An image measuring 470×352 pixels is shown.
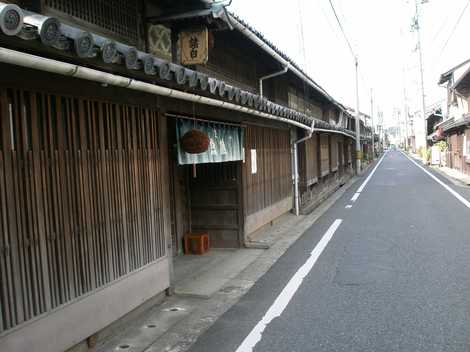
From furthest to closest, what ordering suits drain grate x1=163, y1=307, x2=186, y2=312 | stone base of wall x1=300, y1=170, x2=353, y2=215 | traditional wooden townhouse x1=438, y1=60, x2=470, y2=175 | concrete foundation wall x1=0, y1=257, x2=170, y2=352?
traditional wooden townhouse x1=438, y1=60, x2=470, y2=175 < stone base of wall x1=300, y1=170, x2=353, y2=215 < drain grate x1=163, y1=307, x2=186, y2=312 < concrete foundation wall x1=0, y1=257, x2=170, y2=352

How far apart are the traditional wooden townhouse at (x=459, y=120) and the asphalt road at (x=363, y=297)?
788 inches

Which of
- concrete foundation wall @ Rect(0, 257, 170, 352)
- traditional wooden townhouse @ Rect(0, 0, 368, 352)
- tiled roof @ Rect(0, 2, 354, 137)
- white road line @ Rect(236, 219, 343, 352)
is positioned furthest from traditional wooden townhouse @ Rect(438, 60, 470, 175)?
concrete foundation wall @ Rect(0, 257, 170, 352)

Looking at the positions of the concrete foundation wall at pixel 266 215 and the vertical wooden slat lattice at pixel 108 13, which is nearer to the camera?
the vertical wooden slat lattice at pixel 108 13

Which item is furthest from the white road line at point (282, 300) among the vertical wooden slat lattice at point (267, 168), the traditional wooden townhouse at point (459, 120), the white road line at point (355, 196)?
the traditional wooden townhouse at point (459, 120)

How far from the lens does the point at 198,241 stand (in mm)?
11148

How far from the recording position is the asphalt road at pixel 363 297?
562 cm

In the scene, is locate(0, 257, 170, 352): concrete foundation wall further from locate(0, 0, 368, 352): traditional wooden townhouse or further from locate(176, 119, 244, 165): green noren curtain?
A: locate(176, 119, 244, 165): green noren curtain

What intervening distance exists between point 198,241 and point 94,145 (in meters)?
5.74

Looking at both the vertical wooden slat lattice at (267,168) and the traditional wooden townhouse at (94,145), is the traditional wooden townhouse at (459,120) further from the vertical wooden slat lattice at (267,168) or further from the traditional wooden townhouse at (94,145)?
the traditional wooden townhouse at (94,145)

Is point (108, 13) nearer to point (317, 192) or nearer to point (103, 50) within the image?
point (103, 50)

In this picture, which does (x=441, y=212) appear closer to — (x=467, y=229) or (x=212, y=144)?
(x=467, y=229)

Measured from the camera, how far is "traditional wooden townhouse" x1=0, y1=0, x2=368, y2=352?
14.6ft

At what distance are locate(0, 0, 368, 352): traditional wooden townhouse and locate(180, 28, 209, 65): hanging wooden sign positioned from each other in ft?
0.07

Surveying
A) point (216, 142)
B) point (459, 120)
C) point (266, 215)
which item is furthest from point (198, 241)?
point (459, 120)
